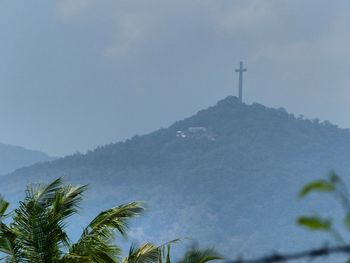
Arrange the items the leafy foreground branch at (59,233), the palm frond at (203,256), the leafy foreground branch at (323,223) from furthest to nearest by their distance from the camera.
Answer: the leafy foreground branch at (59,233) < the palm frond at (203,256) < the leafy foreground branch at (323,223)

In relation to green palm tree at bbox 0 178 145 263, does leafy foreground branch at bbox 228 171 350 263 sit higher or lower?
lower

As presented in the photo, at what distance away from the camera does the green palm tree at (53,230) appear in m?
12.2

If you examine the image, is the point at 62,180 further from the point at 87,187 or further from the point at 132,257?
the point at 132,257

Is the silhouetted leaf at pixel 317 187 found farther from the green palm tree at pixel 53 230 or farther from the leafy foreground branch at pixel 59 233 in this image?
the green palm tree at pixel 53 230

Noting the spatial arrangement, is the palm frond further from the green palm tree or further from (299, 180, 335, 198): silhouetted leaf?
(299, 180, 335, 198): silhouetted leaf

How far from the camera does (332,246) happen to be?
1.53m

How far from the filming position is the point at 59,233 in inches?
494

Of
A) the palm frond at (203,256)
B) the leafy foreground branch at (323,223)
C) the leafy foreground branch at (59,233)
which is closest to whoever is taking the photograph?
the leafy foreground branch at (323,223)

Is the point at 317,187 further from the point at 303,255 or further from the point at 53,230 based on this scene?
the point at 53,230

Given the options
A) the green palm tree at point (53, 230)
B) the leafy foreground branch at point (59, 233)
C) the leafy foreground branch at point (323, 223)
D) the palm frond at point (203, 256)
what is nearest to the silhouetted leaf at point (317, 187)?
the leafy foreground branch at point (323, 223)

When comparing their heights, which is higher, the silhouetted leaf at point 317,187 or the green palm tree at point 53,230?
the green palm tree at point 53,230

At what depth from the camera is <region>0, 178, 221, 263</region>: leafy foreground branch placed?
12.2 meters

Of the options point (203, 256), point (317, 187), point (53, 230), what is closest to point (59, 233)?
point (53, 230)

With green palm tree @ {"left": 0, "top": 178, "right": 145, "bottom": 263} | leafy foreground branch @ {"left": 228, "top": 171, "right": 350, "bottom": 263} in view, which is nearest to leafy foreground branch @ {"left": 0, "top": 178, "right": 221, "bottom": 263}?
green palm tree @ {"left": 0, "top": 178, "right": 145, "bottom": 263}
